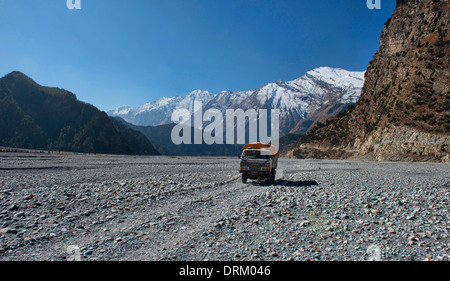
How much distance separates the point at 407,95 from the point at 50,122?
8304 inches

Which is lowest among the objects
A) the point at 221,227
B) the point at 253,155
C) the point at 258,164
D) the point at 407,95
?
the point at 221,227

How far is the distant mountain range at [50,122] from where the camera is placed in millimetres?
156250

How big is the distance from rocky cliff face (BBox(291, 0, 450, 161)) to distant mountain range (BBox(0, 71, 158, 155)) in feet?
476

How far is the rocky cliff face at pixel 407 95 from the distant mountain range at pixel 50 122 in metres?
145

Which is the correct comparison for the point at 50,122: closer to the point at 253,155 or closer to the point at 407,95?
the point at 253,155

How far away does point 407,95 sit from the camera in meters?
70.2

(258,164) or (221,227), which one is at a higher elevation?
(258,164)

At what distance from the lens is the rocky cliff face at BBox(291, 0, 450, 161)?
58.7 metres

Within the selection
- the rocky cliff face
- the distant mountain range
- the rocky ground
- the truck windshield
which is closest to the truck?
the truck windshield

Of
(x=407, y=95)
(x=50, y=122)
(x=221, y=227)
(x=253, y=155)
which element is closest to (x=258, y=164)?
(x=253, y=155)

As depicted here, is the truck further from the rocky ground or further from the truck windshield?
the rocky ground

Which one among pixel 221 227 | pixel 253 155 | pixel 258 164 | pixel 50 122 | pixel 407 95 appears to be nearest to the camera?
pixel 221 227

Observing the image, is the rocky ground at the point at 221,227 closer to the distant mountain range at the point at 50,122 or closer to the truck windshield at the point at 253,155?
the truck windshield at the point at 253,155
